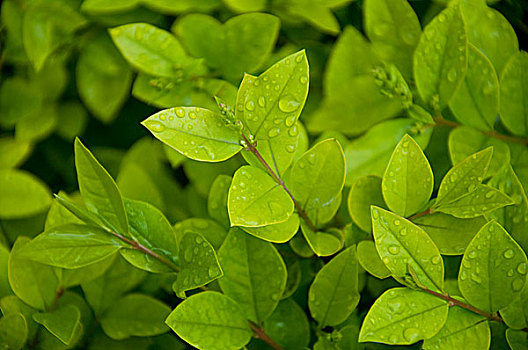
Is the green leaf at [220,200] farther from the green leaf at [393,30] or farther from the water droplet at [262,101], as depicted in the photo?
the green leaf at [393,30]

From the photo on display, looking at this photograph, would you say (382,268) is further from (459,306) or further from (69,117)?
(69,117)

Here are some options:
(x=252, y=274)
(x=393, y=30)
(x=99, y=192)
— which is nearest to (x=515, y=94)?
(x=393, y=30)

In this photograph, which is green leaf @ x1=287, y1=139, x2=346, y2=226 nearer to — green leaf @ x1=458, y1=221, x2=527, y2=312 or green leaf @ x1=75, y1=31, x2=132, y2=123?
green leaf @ x1=458, y1=221, x2=527, y2=312

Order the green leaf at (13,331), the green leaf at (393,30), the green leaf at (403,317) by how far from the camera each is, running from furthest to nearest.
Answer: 1. the green leaf at (393,30)
2. the green leaf at (13,331)
3. the green leaf at (403,317)

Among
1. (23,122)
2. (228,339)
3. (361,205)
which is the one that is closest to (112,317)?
(228,339)

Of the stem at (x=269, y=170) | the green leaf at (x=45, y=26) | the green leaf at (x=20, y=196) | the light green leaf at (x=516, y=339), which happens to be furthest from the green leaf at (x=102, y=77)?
the light green leaf at (x=516, y=339)

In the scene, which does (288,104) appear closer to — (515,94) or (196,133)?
(196,133)

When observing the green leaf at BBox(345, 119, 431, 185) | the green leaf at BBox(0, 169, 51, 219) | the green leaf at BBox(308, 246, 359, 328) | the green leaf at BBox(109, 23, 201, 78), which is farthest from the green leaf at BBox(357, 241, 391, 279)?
the green leaf at BBox(0, 169, 51, 219)
